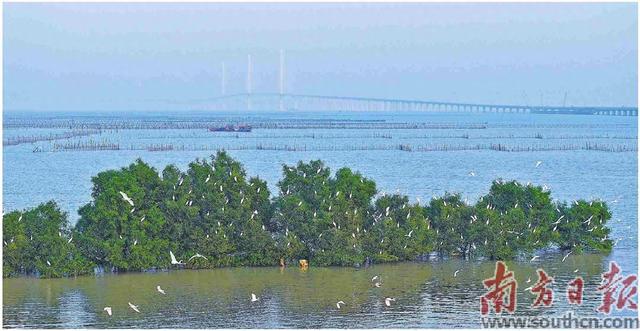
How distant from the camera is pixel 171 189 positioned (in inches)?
496

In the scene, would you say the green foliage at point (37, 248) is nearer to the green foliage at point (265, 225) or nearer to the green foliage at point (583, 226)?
the green foliage at point (265, 225)

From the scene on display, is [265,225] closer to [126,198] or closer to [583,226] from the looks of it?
[126,198]

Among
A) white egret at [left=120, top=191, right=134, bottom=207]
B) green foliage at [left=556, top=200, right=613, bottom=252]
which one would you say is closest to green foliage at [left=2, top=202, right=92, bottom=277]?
white egret at [left=120, top=191, right=134, bottom=207]

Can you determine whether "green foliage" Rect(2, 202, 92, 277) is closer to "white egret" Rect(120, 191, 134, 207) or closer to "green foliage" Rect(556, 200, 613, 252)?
"white egret" Rect(120, 191, 134, 207)

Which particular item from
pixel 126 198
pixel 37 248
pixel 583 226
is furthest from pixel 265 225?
pixel 583 226

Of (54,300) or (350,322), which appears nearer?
(350,322)

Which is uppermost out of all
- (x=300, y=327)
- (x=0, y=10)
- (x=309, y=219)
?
(x=0, y=10)

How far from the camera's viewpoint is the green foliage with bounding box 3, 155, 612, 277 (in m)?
12.0

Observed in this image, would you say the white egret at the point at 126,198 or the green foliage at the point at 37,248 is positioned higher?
the white egret at the point at 126,198

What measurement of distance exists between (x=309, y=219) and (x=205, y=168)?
134 centimetres

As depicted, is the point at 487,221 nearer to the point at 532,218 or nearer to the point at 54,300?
the point at 532,218

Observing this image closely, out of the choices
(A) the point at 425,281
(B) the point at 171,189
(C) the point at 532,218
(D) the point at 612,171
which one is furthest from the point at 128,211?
(D) the point at 612,171

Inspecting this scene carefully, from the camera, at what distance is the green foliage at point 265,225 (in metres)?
12.0

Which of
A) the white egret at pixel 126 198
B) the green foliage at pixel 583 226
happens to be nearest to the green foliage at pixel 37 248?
the white egret at pixel 126 198
